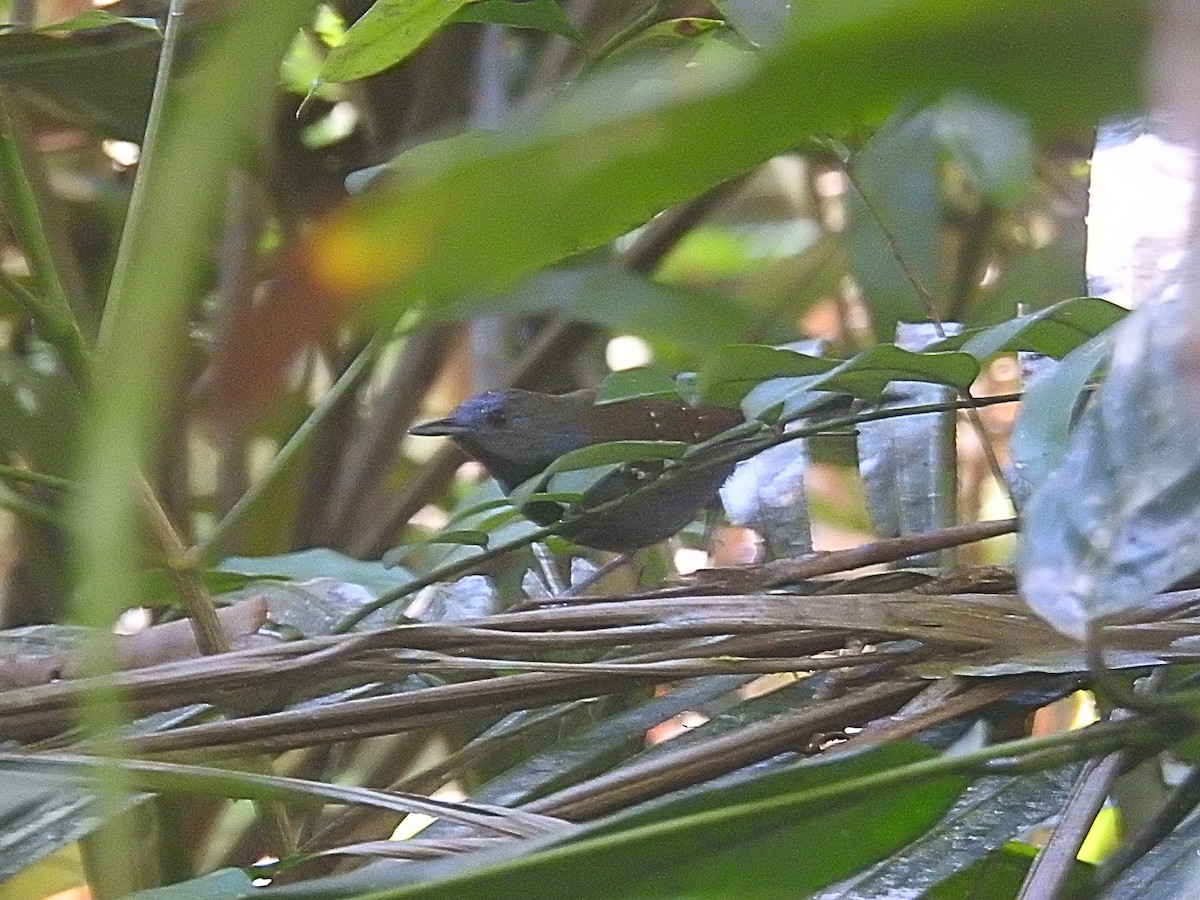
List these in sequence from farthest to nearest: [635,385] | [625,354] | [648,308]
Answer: [625,354]
[635,385]
[648,308]

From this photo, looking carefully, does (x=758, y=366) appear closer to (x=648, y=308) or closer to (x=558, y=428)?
(x=648, y=308)

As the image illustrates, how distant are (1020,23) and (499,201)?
0.06m

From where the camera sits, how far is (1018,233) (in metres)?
1.93

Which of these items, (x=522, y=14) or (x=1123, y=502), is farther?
(x=522, y=14)

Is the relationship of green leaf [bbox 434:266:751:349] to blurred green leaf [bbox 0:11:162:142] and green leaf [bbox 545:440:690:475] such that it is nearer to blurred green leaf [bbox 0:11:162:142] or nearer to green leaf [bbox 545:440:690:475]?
green leaf [bbox 545:440:690:475]

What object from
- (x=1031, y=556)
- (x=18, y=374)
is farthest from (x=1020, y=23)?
(x=18, y=374)

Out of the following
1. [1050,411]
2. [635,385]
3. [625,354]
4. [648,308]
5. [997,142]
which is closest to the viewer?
[648,308]

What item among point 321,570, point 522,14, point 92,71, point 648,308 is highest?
point 92,71

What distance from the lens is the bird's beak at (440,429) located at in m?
1.06

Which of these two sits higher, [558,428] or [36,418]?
[36,418]

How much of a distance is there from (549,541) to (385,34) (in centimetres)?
36

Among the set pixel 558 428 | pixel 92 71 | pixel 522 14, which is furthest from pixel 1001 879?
pixel 92 71

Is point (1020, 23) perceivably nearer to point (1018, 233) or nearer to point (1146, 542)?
point (1146, 542)

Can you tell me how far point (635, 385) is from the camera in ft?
2.15
